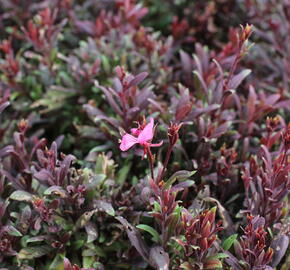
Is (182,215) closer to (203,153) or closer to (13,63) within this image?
(203,153)

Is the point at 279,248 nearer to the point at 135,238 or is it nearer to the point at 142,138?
the point at 135,238

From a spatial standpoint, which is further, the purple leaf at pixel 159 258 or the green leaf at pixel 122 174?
the green leaf at pixel 122 174

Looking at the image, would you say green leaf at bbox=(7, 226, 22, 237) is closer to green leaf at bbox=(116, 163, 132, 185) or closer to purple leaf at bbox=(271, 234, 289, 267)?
green leaf at bbox=(116, 163, 132, 185)

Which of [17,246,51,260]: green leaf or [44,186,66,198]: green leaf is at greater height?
[44,186,66,198]: green leaf

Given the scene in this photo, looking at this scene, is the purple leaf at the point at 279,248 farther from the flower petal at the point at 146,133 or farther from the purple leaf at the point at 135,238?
the flower petal at the point at 146,133

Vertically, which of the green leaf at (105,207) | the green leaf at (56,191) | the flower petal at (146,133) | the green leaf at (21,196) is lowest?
the green leaf at (105,207)

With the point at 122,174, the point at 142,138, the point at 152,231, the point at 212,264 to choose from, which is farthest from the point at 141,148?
the point at 212,264

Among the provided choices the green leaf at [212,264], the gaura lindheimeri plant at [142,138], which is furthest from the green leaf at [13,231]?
the green leaf at [212,264]

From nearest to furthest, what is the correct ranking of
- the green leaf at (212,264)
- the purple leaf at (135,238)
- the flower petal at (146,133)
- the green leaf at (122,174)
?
the flower petal at (146,133), the green leaf at (212,264), the purple leaf at (135,238), the green leaf at (122,174)

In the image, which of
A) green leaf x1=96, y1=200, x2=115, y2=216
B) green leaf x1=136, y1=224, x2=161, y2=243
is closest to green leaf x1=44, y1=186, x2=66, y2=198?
green leaf x1=96, y1=200, x2=115, y2=216
